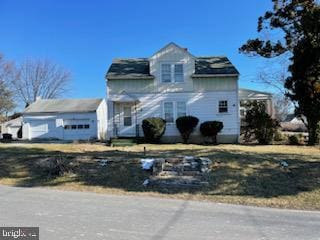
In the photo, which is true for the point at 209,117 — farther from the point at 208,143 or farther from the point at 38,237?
the point at 38,237

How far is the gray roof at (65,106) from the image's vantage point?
1308 inches

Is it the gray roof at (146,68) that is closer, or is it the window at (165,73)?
the gray roof at (146,68)

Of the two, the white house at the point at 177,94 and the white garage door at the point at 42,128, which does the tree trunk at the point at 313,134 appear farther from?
the white garage door at the point at 42,128

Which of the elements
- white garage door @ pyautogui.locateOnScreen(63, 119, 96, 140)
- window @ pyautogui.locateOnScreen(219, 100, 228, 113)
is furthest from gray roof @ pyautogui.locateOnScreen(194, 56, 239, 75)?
white garage door @ pyautogui.locateOnScreen(63, 119, 96, 140)

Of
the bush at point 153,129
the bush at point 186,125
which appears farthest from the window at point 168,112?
the bush at point 153,129

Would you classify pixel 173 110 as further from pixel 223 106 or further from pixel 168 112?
pixel 223 106

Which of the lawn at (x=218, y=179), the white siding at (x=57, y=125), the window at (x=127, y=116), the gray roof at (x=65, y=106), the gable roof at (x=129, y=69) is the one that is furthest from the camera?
the gray roof at (x=65, y=106)

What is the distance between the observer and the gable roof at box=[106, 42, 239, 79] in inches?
1043

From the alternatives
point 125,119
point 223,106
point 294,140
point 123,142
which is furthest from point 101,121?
point 294,140

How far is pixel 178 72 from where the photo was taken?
Answer: 2673 centimetres

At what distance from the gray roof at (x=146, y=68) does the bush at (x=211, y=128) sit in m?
3.37

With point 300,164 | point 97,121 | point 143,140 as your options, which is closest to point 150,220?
point 300,164

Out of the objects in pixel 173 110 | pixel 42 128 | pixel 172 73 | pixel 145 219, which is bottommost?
pixel 145 219

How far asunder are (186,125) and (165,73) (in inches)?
154
